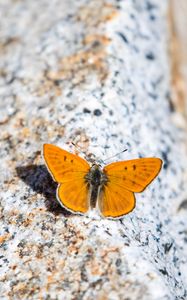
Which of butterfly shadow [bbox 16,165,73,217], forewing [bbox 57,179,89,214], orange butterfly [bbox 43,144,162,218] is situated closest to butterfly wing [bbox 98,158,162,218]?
orange butterfly [bbox 43,144,162,218]

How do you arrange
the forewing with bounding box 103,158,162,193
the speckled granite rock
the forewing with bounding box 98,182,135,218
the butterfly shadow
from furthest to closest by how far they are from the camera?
the butterfly shadow < the forewing with bounding box 103,158,162,193 < the forewing with bounding box 98,182,135,218 < the speckled granite rock

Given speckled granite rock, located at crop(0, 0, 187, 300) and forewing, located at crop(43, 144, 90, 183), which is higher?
forewing, located at crop(43, 144, 90, 183)

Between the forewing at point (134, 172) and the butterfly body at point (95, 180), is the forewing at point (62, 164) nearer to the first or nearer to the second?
the butterfly body at point (95, 180)

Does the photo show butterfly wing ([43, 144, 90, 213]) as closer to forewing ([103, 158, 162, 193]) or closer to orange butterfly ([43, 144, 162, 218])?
orange butterfly ([43, 144, 162, 218])

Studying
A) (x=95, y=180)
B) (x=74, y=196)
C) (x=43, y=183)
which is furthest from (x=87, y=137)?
(x=74, y=196)

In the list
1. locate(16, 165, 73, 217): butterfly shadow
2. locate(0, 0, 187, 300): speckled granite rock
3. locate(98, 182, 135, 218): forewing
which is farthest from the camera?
locate(16, 165, 73, 217): butterfly shadow

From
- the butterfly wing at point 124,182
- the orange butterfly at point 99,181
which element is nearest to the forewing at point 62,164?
the orange butterfly at point 99,181

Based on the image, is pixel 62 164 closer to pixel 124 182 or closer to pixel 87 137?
pixel 124 182
